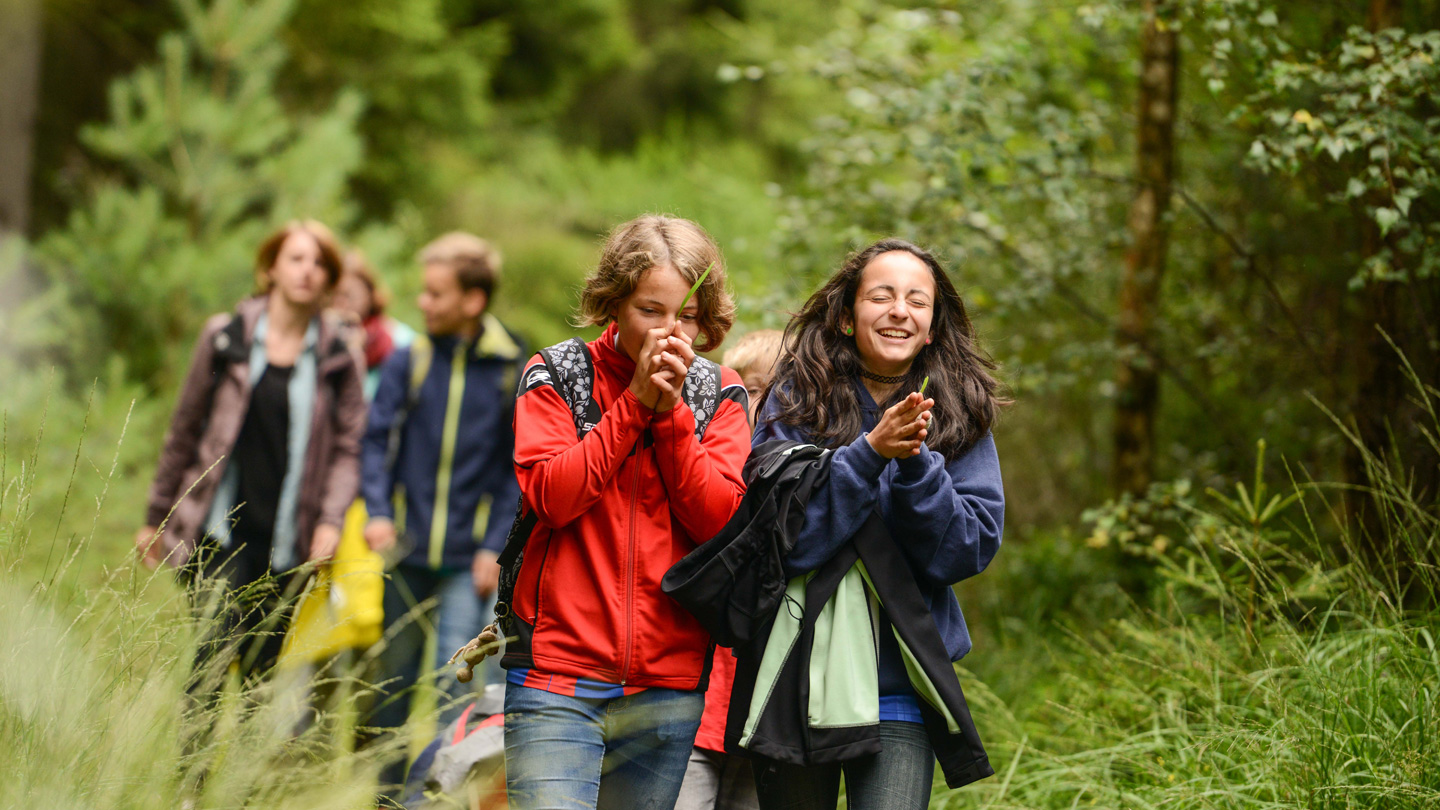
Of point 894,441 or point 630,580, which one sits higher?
point 894,441

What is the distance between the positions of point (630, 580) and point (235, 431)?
2.25 meters

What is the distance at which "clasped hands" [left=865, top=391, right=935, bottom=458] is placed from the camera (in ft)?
7.39

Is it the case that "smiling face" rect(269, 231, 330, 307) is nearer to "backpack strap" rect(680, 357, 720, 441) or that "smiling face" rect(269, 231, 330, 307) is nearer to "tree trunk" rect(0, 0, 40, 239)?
"backpack strap" rect(680, 357, 720, 441)

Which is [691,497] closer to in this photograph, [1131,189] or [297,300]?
[297,300]

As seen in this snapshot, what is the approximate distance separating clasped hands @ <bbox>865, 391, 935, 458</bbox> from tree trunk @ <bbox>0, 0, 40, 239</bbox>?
798 cm

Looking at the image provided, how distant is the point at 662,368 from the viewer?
2.29 meters

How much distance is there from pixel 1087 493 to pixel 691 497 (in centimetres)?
543

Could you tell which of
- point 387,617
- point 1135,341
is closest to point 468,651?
point 387,617

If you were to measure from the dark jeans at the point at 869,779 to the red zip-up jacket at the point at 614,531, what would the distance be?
1.00 feet

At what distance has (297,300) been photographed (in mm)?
4195

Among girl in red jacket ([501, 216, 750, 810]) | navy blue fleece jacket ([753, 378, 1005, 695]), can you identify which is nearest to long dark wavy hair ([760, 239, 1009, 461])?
navy blue fleece jacket ([753, 378, 1005, 695])

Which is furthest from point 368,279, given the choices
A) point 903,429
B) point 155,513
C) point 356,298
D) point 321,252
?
point 903,429

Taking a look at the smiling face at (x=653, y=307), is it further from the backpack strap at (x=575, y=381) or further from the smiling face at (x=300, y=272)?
the smiling face at (x=300, y=272)

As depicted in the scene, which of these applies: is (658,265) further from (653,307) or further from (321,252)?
(321,252)
